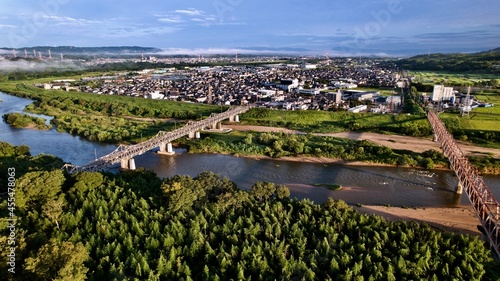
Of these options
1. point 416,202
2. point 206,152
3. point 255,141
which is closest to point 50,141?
point 206,152

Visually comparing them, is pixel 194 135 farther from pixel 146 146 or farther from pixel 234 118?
pixel 234 118

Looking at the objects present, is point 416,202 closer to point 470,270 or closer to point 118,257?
point 470,270

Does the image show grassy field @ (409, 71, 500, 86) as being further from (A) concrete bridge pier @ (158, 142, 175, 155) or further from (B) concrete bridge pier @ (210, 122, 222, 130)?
(A) concrete bridge pier @ (158, 142, 175, 155)

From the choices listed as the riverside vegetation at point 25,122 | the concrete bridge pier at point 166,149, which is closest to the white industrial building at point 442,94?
the concrete bridge pier at point 166,149

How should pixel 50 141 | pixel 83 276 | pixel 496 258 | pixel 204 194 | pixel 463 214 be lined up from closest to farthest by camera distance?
pixel 83 276
pixel 496 258
pixel 204 194
pixel 463 214
pixel 50 141

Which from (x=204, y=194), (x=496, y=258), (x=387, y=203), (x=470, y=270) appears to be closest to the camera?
(x=470, y=270)

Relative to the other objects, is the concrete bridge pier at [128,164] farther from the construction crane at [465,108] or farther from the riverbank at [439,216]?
the construction crane at [465,108]
